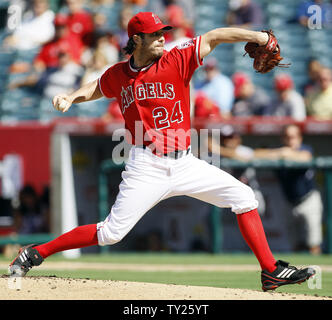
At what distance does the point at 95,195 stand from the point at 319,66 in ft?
11.2

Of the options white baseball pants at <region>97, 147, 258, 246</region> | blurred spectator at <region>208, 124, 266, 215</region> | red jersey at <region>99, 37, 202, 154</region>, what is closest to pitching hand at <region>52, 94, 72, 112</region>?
red jersey at <region>99, 37, 202, 154</region>

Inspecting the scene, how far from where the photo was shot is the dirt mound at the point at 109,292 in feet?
14.4

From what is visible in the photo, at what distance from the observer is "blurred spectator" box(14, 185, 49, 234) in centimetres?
869

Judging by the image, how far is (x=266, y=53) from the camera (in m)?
4.70

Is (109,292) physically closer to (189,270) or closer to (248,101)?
(189,270)

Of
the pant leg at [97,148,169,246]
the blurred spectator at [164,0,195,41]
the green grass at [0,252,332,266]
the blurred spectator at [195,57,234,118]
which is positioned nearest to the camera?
the pant leg at [97,148,169,246]

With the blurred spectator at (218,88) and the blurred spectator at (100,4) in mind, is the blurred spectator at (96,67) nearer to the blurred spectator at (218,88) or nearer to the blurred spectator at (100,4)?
the blurred spectator at (218,88)

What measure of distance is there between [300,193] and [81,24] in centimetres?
438

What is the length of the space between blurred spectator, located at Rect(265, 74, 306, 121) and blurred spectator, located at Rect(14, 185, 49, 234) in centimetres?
308

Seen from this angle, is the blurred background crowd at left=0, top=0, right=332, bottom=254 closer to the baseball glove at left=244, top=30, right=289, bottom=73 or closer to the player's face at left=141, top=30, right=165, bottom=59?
the baseball glove at left=244, top=30, right=289, bottom=73

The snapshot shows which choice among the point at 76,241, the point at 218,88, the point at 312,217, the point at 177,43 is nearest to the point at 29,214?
the point at 218,88

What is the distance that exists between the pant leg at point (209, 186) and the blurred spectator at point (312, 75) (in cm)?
488

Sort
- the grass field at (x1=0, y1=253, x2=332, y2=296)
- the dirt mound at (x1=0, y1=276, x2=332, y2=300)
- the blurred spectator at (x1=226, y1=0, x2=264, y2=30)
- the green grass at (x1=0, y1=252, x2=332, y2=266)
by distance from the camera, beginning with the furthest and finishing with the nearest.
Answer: the blurred spectator at (x1=226, y1=0, x2=264, y2=30) < the green grass at (x1=0, y1=252, x2=332, y2=266) < the grass field at (x1=0, y1=253, x2=332, y2=296) < the dirt mound at (x1=0, y1=276, x2=332, y2=300)
